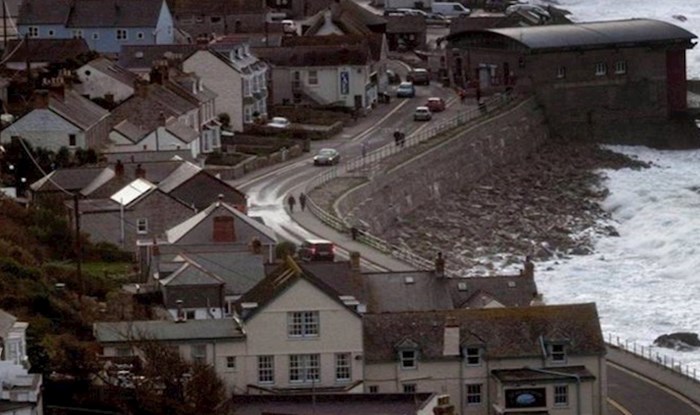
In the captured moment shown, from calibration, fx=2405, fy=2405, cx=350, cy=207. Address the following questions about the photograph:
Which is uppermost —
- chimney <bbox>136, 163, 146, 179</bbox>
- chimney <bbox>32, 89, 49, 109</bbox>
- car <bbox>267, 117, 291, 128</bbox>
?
chimney <bbox>32, 89, 49, 109</bbox>

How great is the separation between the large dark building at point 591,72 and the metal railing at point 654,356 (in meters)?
38.4

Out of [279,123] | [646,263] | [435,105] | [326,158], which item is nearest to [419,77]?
[435,105]

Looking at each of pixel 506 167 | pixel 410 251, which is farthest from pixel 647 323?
pixel 506 167

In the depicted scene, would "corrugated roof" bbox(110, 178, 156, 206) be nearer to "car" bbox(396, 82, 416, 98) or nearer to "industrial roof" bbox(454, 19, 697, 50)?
"car" bbox(396, 82, 416, 98)

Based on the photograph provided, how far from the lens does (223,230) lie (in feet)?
165

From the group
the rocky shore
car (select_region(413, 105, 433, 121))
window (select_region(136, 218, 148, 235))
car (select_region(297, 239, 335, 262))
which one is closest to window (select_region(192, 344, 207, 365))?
car (select_region(297, 239, 335, 262))

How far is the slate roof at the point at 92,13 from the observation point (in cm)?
9519

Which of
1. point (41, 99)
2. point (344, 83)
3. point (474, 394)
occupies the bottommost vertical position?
point (474, 394)

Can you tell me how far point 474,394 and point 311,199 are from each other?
26155mm

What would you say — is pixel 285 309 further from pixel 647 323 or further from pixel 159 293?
pixel 647 323

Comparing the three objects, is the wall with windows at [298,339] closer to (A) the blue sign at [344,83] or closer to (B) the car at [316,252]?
(B) the car at [316,252]

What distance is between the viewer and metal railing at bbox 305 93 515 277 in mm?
59731

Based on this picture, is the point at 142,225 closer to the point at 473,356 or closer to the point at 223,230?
the point at 223,230

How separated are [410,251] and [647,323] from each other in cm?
1018
